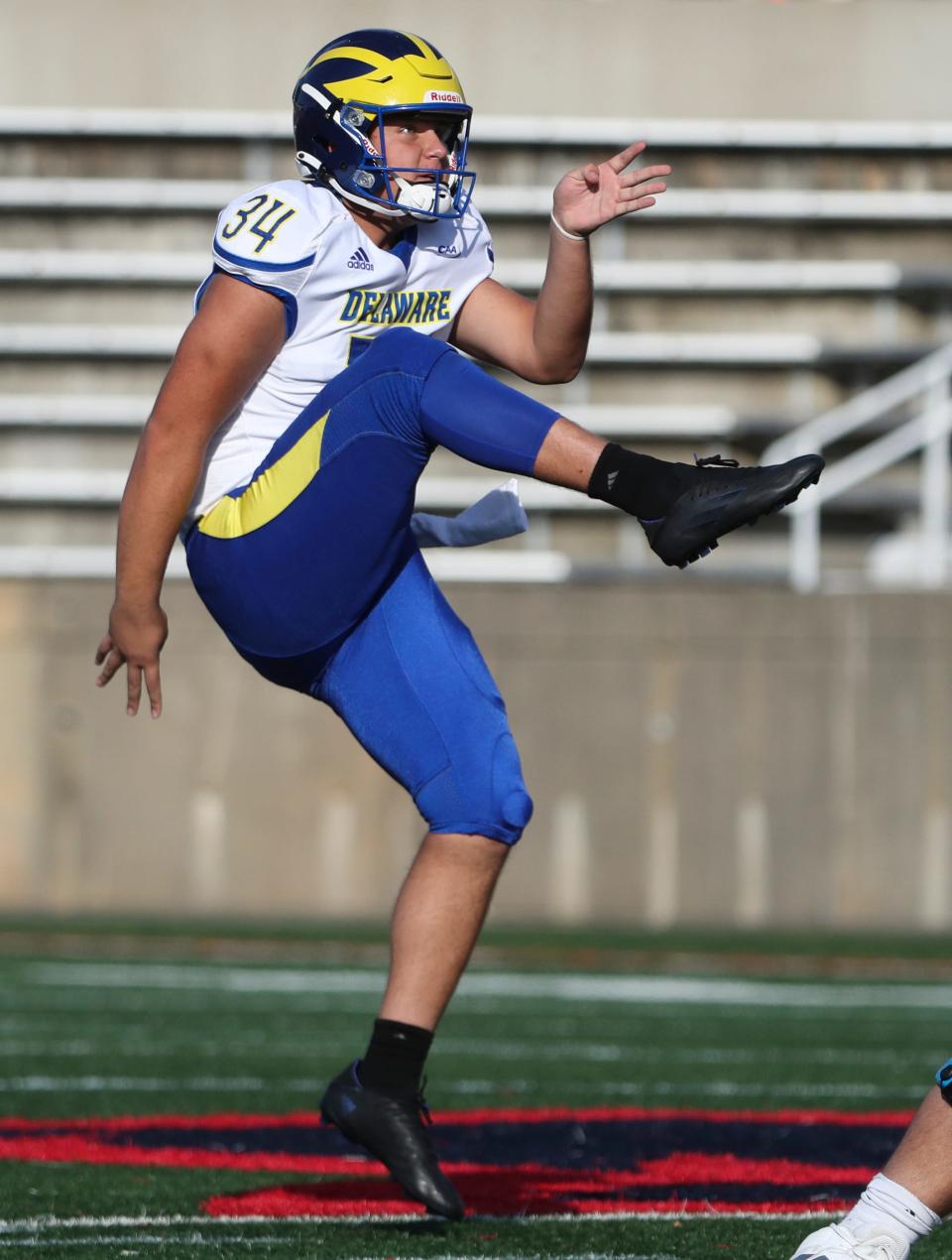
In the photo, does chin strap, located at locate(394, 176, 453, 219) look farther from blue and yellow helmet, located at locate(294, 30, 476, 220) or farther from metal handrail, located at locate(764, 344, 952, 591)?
metal handrail, located at locate(764, 344, 952, 591)

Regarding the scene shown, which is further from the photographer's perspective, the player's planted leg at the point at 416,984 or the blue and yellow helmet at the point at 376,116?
the blue and yellow helmet at the point at 376,116

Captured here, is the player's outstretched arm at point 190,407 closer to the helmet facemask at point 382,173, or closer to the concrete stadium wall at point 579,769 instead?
the helmet facemask at point 382,173

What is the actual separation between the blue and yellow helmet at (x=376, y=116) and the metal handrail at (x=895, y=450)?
33.0 ft

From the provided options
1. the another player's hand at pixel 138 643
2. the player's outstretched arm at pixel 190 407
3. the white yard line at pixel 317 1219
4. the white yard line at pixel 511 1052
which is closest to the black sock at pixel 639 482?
the player's outstretched arm at pixel 190 407

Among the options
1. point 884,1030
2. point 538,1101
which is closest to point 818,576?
point 884,1030

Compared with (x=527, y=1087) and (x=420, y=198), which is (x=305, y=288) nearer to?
(x=420, y=198)

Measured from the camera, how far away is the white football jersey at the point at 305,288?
3549 mm

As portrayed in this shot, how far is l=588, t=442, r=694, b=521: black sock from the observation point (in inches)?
132

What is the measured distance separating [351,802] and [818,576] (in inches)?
151

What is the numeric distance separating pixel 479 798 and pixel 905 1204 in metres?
0.98

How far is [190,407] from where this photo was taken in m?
3.54

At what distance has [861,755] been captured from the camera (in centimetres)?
1388

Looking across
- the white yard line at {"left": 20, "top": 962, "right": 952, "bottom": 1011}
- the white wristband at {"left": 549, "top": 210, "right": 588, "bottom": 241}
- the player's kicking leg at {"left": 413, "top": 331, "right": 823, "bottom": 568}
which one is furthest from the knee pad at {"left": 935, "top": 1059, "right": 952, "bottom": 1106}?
the white yard line at {"left": 20, "top": 962, "right": 952, "bottom": 1011}

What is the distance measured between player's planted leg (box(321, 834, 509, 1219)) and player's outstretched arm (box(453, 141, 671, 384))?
2.90 ft
